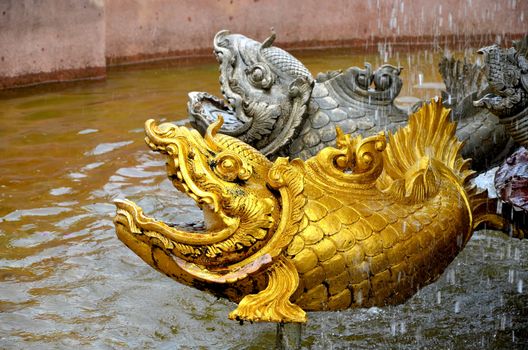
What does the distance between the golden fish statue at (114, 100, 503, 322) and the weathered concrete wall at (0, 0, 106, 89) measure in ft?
19.9

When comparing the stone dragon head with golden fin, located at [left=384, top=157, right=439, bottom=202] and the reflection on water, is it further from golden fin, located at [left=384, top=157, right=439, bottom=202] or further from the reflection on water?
golden fin, located at [left=384, top=157, right=439, bottom=202]

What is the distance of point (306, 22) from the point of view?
37.5 ft

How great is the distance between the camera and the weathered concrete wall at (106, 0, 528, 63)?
33.8ft

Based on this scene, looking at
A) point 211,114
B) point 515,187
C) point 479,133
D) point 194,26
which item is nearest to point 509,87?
point 515,187

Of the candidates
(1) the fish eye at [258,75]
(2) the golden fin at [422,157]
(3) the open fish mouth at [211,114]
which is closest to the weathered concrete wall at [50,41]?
(3) the open fish mouth at [211,114]

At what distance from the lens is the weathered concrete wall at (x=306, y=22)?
1030 centimetres

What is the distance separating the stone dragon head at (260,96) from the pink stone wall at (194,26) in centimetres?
487

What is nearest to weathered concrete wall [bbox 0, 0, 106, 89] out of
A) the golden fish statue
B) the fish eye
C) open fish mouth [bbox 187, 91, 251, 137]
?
open fish mouth [bbox 187, 91, 251, 137]

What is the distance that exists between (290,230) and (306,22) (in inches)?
363

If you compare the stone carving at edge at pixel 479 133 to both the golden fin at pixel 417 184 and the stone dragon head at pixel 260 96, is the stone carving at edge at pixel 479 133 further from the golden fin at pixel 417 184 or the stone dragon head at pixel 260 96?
the golden fin at pixel 417 184

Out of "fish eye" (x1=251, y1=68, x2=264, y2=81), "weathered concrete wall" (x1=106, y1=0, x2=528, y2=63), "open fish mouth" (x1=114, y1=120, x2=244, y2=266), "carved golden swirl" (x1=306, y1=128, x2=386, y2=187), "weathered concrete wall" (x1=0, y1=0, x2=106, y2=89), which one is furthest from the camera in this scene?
"weathered concrete wall" (x1=106, y1=0, x2=528, y2=63)

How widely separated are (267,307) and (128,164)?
3299mm

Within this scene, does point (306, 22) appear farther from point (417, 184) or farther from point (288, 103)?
point (417, 184)

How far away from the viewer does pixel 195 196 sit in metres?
2.43
